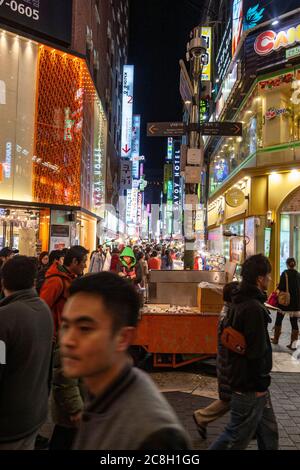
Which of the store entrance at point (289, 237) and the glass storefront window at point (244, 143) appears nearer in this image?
the store entrance at point (289, 237)

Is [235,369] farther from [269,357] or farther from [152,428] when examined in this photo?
[152,428]

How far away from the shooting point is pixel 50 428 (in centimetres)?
487

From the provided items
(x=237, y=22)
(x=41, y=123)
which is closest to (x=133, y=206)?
(x=237, y=22)

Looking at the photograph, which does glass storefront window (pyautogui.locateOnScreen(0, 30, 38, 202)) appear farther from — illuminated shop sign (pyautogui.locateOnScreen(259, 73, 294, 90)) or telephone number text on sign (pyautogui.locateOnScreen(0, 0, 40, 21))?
illuminated shop sign (pyautogui.locateOnScreen(259, 73, 294, 90))

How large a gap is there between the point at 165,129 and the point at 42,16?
481 inches

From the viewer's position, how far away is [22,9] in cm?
1709

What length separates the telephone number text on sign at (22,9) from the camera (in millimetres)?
16641

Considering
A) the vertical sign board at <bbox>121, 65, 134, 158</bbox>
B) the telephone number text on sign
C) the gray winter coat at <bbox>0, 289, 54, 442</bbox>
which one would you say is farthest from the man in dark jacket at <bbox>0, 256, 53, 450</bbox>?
the vertical sign board at <bbox>121, 65, 134, 158</bbox>

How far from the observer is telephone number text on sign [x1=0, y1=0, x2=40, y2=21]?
16641 mm

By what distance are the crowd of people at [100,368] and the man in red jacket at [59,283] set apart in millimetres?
11

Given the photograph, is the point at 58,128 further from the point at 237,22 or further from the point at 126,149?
the point at 126,149

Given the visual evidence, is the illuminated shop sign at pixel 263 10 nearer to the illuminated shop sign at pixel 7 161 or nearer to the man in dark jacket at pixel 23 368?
the illuminated shop sign at pixel 7 161

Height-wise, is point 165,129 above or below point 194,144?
above

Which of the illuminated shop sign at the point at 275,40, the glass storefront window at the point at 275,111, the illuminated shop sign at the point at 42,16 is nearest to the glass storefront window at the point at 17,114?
the illuminated shop sign at the point at 42,16
